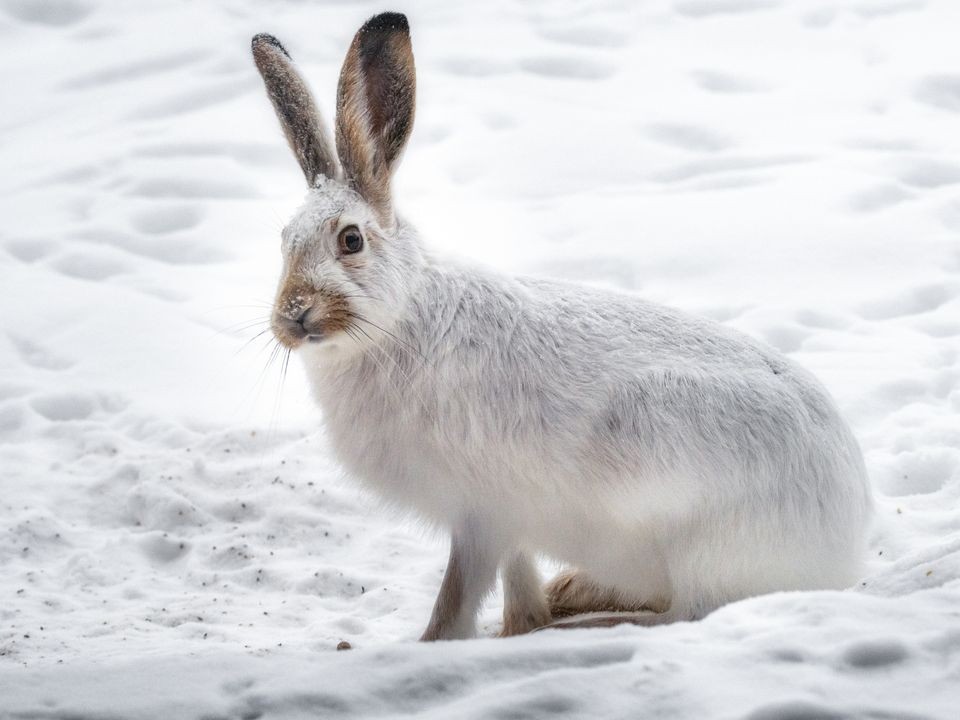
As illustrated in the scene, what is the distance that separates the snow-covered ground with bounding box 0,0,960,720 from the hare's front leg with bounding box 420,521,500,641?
25 cm

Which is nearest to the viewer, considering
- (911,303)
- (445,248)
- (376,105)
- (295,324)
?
(295,324)

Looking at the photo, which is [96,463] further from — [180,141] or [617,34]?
[617,34]

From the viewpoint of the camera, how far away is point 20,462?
456 cm

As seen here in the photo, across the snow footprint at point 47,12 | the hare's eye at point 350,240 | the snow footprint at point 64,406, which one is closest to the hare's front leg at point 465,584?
the hare's eye at point 350,240

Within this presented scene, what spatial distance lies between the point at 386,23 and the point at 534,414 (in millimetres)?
1130

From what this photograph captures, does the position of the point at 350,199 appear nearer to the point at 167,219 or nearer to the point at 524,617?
the point at 524,617

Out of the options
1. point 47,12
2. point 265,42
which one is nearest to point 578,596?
point 265,42

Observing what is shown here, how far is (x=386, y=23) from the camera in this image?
133 inches

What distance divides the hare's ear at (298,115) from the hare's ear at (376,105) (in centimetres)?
9

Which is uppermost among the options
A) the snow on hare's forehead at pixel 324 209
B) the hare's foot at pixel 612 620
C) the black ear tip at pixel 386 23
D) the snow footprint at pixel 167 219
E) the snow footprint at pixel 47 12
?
the snow footprint at pixel 47 12

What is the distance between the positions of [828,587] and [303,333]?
1560mm

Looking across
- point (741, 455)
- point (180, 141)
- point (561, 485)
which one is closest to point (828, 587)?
point (741, 455)

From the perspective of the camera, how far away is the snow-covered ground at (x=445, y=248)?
2244 millimetres

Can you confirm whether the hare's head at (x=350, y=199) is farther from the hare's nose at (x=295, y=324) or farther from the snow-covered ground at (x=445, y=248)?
the snow-covered ground at (x=445, y=248)
